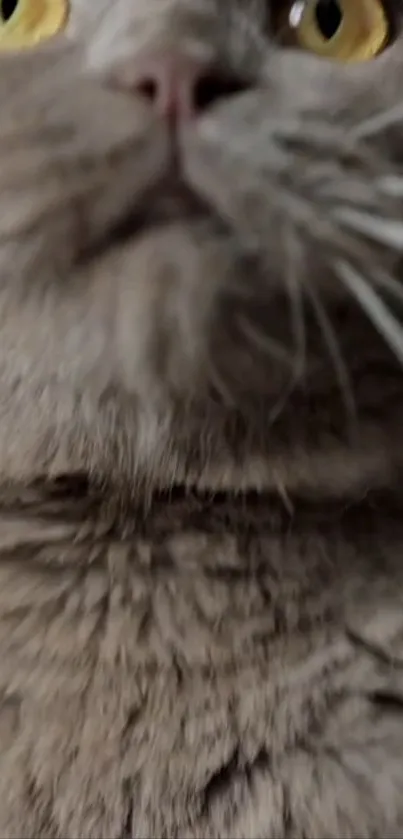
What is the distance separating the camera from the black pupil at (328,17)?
541 millimetres

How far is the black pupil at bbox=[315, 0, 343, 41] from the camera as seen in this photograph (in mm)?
541

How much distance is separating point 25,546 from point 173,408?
9 centimetres

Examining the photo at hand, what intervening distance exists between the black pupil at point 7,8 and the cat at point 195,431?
0.13 ft

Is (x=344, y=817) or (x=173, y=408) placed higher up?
(x=173, y=408)

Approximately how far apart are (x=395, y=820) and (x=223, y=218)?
23 centimetres

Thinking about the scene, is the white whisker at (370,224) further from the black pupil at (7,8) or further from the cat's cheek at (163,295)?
the black pupil at (7,8)

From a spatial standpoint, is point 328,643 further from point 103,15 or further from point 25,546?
point 103,15

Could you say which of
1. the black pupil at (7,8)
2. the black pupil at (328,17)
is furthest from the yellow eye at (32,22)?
the black pupil at (328,17)

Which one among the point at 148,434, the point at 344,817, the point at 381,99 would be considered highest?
the point at 381,99

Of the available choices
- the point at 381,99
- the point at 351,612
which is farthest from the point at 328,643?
the point at 381,99

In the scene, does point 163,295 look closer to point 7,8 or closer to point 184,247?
point 184,247

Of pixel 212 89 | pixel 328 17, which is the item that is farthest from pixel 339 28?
pixel 212 89

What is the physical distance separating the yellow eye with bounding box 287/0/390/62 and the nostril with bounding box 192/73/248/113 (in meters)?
0.07

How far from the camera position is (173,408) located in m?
0.47
